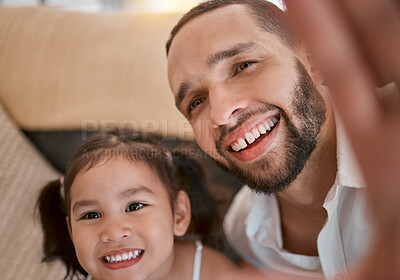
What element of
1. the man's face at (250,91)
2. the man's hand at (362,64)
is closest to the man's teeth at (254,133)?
the man's face at (250,91)

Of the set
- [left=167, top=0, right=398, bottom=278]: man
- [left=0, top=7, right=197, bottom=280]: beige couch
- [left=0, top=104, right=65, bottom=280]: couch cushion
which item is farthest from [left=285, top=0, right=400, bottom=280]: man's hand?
[left=0, top=7, right=197, bottom=280]: beige couch

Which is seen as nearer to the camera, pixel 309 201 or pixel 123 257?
pixel 123 257

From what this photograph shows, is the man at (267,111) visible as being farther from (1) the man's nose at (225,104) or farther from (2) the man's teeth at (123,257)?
(2) the man's teeth at (123,257)

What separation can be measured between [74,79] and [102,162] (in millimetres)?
337

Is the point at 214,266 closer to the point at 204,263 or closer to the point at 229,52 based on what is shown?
the point at 204,263

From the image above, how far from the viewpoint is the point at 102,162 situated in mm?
536

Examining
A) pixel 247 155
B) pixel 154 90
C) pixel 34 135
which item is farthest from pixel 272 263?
pixel 34 135

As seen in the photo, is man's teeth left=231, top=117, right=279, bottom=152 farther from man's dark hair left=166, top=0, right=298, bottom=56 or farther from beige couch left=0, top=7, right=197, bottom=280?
beige couch left=0, top=7, right=197, bottom=280

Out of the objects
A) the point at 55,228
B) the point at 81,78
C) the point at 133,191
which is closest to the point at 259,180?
the point at 133,191

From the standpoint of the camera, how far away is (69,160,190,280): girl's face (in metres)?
0.49

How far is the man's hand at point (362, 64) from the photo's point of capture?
178 mm

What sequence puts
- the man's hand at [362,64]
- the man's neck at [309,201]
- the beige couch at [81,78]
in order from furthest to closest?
1. the beige couch at [81,78]
2. the man's neck at [309,201]
3. the man's hand at [362,64]

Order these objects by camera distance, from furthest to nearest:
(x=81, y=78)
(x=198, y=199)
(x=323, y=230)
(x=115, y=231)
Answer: (x=81, y=78) < (x=198, y=199) < (x=323, y=230) < (x=115, y=231)

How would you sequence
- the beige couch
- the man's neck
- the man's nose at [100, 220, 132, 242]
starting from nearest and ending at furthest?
the man's nose at [100, 220, 132, 242] → the man's neck → the beige couch
